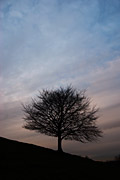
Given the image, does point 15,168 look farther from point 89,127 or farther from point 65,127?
point 89,127

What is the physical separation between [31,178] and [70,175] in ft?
10.5

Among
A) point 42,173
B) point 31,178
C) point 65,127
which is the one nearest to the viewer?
point 31,178

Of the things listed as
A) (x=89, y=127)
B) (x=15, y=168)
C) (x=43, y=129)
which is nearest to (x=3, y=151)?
(x=15, y=168)

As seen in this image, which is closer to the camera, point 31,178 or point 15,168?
point 31,178

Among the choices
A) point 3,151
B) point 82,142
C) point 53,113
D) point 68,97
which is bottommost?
point 3,151

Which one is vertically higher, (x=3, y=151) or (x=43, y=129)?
(x=43, y=129)

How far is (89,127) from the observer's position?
1231 inches

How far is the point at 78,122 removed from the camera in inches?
1214

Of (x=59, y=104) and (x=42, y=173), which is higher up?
(x=59, y=104)

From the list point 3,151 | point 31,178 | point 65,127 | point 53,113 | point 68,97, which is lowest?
point 31,178

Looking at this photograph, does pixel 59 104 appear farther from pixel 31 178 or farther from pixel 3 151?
pixel 31 178

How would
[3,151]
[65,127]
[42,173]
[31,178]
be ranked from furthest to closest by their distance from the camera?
[65,127], [3,151], [42,173], [31,178]

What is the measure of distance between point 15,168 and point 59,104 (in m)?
16.8

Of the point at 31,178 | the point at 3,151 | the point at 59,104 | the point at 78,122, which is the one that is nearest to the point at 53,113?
the point at 59,104
